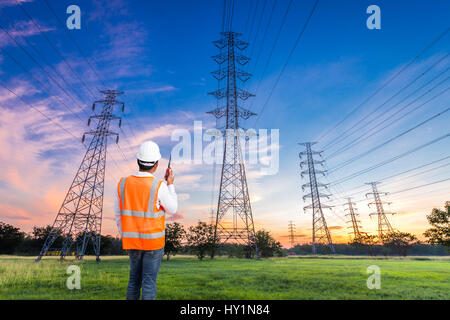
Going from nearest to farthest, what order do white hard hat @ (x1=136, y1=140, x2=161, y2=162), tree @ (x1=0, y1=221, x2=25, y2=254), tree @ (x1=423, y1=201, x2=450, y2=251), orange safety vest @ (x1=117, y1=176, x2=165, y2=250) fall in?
orange safety vest @ (x1=117, y1=176, x2=165, y2=250)
white hard hat @ (x1=136, y1=140, x2=161, y2=162)
tree @ (x1=423, y1=201, x2=450, y2=251)
tree @ (x1=0, y1=221, x2=25, y2=254)

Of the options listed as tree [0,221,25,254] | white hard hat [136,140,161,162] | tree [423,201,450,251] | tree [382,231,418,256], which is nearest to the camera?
white hard hat [136,140,161,162]

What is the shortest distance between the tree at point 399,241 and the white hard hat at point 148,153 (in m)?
78.3

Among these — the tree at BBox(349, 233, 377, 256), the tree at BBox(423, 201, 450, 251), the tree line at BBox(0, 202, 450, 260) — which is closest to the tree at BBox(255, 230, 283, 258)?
the tree line at BBox(0, 202, 450, 260)

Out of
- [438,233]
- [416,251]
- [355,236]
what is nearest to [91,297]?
[438,233]

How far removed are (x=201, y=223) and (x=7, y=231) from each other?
8641 centimetres

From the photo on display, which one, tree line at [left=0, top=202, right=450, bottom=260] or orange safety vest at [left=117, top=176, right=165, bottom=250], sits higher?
orange safety vest at [left=117, top=176, right=165, bottom=250]

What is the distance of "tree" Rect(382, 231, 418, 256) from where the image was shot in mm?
65375

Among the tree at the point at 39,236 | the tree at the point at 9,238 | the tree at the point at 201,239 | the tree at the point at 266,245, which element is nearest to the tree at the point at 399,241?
the tree at the point at 266,245

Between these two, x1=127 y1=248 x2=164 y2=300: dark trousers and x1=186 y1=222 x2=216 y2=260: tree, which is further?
x1=186 y1=222 x2=216 y2=260: tree

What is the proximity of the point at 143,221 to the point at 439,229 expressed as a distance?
50.3m

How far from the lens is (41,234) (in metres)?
88.7

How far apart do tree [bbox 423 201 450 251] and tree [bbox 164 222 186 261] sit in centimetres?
4036

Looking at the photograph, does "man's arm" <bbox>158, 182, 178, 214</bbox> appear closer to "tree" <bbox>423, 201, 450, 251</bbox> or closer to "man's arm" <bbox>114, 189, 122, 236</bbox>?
"man's arm" <bbox>114, 189, 122, 236</bbox>
